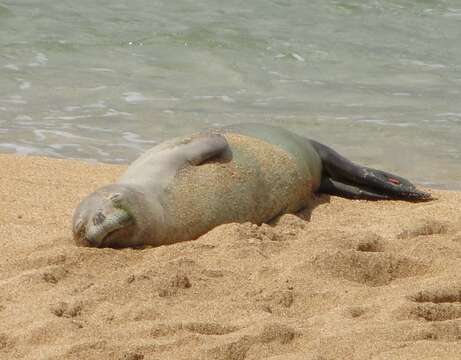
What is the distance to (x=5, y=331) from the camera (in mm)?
3439

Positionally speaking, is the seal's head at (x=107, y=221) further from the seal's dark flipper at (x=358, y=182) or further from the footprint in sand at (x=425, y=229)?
the seal's dark flipper at (x=358, y=182)

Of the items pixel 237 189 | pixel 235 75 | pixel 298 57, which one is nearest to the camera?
pixel 237 189

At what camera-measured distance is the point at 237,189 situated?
5059mm

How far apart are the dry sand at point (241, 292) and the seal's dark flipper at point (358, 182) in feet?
2.16

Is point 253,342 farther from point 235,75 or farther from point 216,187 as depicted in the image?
point 235,75

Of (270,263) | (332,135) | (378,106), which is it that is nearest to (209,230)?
(270,263)

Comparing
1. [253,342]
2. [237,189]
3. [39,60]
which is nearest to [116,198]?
[237,189]

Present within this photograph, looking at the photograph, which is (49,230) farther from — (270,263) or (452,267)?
(452,267)

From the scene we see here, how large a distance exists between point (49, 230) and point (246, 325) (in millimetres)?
1682

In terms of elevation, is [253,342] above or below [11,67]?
above

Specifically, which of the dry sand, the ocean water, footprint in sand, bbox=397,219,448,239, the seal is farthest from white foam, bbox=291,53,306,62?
footprint in sand, bbox=397,219,448,239

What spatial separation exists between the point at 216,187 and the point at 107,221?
0.72m

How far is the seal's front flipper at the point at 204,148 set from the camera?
16.4 feet

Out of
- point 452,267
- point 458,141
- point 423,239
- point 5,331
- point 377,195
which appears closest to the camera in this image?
point 5,331
